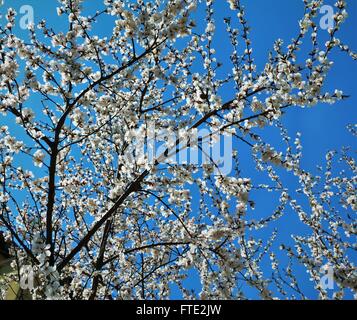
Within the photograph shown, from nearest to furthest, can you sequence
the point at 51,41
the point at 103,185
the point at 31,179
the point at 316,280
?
the point at 51,41 → the point at 31,179 → the point at 316,280 → the point at 103,185

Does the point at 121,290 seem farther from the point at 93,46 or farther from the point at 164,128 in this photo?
the point at 93,46

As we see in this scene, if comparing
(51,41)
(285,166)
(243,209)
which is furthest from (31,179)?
(285,166)

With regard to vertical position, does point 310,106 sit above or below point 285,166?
above

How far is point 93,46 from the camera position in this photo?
505cm

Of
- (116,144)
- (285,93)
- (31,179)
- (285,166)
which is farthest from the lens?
(116,144)

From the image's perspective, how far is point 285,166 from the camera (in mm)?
4605

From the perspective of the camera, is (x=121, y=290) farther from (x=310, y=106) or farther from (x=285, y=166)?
(x=310, y=106)

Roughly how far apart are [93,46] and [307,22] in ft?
9.47

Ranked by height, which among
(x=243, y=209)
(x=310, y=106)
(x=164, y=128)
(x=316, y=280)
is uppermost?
(x=164, y=128)

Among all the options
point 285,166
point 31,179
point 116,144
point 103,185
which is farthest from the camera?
point 103,185
